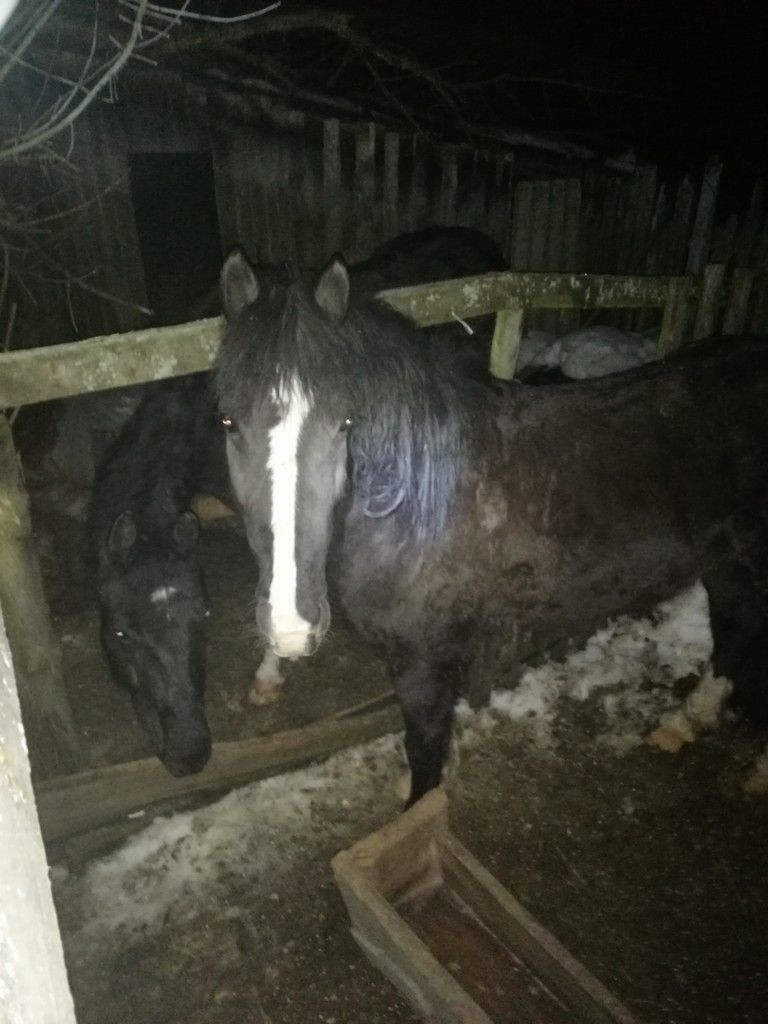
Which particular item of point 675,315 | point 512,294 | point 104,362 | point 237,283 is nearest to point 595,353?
point 675,315

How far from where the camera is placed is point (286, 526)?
2.21m

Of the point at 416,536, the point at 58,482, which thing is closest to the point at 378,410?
the point at 416,536

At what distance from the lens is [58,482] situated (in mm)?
5504

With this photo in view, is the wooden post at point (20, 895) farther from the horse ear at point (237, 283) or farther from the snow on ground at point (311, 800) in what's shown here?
the snow on ground at point (311, 800)

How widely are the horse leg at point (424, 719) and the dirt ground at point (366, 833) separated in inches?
10.6

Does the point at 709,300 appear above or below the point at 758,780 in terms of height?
above

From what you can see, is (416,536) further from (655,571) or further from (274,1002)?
(274,1002)

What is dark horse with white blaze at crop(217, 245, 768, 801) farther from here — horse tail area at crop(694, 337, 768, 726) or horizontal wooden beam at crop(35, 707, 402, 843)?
horizontal wooden beam at crop(35, 707, 402, 843)

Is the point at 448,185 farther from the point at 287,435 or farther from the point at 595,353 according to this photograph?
the point at 287,435

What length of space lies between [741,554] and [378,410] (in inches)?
85.8

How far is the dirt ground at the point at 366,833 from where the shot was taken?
261 cm

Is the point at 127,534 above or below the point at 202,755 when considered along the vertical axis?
above

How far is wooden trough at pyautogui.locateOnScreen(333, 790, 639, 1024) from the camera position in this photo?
225 cm

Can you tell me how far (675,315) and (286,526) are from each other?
3.32m
